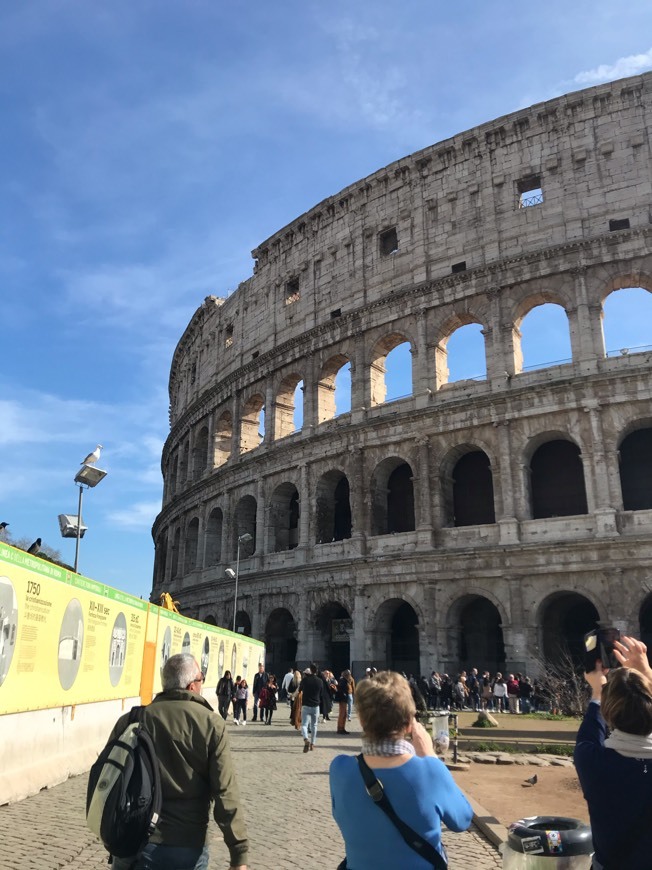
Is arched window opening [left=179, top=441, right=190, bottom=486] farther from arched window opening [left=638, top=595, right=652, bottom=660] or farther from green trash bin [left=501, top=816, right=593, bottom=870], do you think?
green trash bin [left=501, top=816, right=593, bottom=870]

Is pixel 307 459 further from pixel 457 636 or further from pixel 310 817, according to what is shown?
pixel 310 817

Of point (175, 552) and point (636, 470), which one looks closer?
point (636, 470)

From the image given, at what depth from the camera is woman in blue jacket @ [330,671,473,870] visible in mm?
2623

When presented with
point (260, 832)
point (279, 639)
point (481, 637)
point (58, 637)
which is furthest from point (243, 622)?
point (260, 832)

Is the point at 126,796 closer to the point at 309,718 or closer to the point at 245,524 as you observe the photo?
the point at 309,718

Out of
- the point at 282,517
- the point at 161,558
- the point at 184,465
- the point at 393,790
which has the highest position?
the point at 184,465

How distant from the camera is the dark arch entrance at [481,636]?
82.5ft

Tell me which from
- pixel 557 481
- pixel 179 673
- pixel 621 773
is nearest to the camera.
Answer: pixel 621 773

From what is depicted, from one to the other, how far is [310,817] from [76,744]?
3.76 meters

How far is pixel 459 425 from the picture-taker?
2483 centimetres

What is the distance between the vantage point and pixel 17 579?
791 cm

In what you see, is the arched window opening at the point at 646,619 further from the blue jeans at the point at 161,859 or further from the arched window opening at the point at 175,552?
the arched window opening at the point at 175,552

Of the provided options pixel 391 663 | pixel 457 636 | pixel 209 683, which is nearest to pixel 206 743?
pixel 209 683

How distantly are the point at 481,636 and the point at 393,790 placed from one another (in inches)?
944
